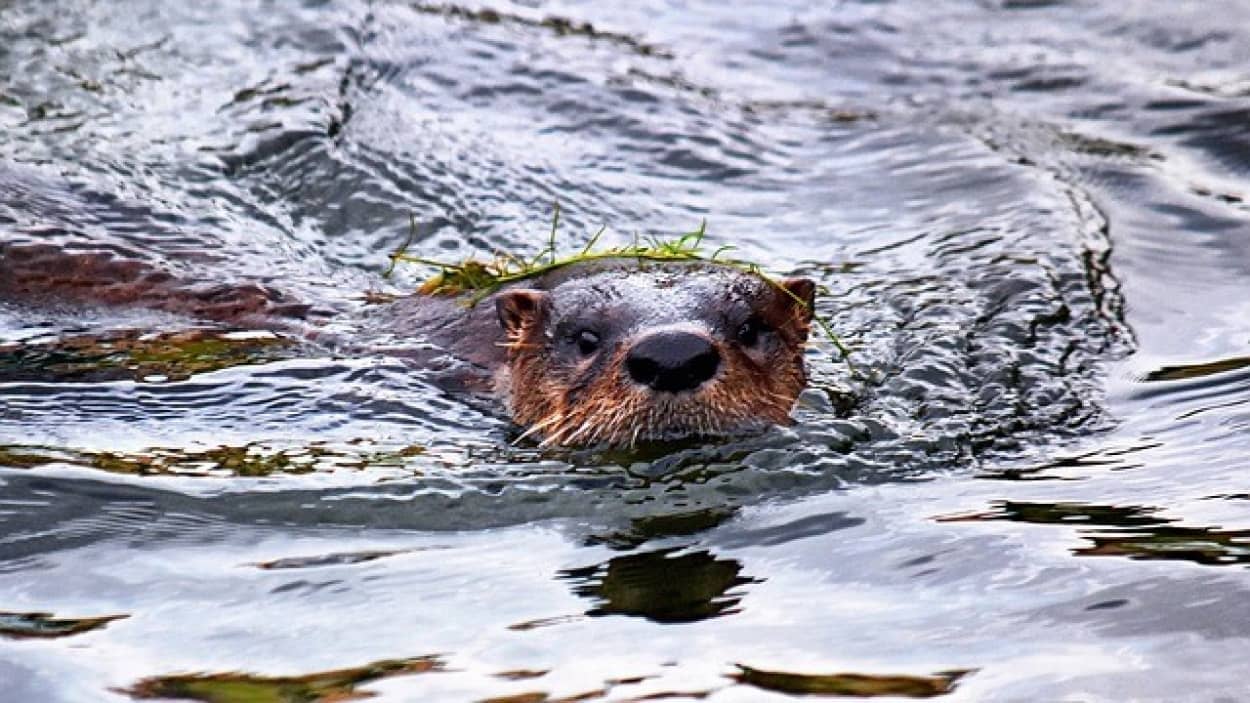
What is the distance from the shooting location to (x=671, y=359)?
5820 millimetres

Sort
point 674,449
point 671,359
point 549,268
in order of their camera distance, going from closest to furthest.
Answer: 1. point 671,359
2. point 674,449
3. point 549,268

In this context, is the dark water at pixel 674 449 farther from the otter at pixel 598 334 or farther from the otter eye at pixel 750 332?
the otter eye at pixel 750 332

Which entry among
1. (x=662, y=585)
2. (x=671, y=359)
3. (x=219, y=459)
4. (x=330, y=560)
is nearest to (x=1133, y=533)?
(x=662, y=585)

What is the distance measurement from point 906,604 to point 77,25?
288 inches

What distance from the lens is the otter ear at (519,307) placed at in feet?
21.5

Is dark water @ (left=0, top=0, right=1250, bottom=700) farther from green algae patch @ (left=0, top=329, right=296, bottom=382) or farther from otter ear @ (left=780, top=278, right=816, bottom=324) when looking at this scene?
otter ear @ (left=780, top=278, right=816, bottom=324)

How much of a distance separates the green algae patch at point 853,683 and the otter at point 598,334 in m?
1.62

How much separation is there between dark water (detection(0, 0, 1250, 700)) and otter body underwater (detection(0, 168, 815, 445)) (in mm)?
105

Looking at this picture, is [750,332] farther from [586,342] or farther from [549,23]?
[549,23]

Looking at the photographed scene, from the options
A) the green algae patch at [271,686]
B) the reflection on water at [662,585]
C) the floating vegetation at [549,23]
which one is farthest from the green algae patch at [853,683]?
the floating vegetation at [549,23]

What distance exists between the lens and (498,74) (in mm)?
10648

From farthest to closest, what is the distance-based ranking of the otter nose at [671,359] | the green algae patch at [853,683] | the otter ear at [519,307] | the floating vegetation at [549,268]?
1. the floating vegetation at [549,268]
2. the otter ear at [519,307]
3. the otter nose at [671,359]
4. the green algae patch at [853,683]

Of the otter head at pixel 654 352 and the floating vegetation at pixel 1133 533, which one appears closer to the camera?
the floating vegetation at pixel 1133 533

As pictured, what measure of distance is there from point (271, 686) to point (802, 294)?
9.16 feet
